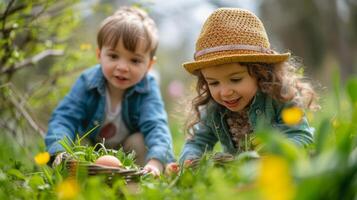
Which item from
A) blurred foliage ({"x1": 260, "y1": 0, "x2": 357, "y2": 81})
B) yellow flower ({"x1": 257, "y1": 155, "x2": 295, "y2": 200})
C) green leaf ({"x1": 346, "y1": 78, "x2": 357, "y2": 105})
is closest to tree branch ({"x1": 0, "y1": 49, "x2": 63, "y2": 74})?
green leaf ({"x1": 346, "y1": 78, "x2": 357, "y2": 105})

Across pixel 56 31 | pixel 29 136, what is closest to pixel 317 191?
pixel 56 31

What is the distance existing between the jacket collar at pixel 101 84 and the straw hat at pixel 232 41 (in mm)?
899

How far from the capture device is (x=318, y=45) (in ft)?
61.1

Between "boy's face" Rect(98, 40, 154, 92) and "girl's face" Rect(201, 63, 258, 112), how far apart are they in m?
0.74

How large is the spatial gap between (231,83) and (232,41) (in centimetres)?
19

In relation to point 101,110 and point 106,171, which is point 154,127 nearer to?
point 101,110

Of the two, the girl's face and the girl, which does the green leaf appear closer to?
the girl

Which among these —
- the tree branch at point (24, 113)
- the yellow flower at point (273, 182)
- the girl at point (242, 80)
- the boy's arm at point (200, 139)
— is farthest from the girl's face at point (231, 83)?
the yellow flower at point (273, 182)

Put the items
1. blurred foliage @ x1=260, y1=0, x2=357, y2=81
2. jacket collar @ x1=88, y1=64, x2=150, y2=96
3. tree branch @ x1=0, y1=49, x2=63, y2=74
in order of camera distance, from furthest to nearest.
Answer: blurred foliage @ x1=260, y1=0, x2=357, y2=81, tree branch @ x1=0, y1=49, x2=63, y2=74, jacket collar @ x1=88, y1=64, x2=150, y2=96

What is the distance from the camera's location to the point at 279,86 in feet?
8.73

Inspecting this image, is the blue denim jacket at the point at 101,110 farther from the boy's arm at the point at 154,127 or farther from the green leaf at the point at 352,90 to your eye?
the green leaf at the point at 352,90

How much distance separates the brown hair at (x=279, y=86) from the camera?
2.64 metres

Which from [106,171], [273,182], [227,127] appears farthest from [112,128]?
[273,182]

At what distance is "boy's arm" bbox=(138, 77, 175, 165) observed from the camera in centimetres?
308
